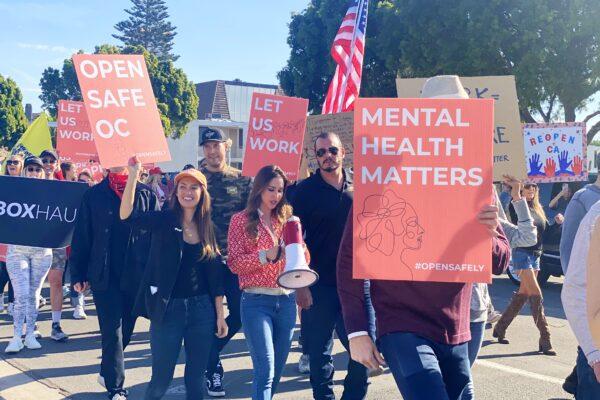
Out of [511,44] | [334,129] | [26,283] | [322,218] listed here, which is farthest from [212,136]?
[511,44]

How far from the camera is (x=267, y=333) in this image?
4.52 m

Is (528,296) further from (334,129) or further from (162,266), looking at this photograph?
(162,266)

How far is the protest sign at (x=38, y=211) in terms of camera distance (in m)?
6.96

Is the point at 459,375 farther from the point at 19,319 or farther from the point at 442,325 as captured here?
the point at 19,319

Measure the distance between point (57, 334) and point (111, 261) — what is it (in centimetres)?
260

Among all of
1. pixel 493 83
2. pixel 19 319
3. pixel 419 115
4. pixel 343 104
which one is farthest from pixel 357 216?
pixel 343 104

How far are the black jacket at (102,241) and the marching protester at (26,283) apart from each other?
1.75m

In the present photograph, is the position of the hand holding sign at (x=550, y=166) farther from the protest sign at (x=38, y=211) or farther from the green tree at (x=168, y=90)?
the green tree at (x=168, y=90)

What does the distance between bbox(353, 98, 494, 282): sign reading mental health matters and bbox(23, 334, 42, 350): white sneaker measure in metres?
5.33

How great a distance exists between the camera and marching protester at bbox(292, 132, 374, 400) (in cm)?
497

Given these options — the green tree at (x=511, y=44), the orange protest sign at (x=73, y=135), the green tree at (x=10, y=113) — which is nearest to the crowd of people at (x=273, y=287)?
the orange protest sign at (x=73, y=135)

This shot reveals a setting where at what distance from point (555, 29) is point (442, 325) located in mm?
22679

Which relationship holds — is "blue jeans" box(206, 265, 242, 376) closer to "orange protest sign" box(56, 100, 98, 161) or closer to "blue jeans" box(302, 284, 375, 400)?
"blue jeans" box(302, 284, 375, 400)

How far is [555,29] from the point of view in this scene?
23.6 m
